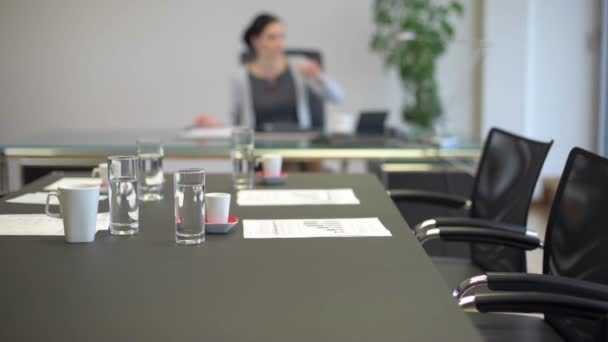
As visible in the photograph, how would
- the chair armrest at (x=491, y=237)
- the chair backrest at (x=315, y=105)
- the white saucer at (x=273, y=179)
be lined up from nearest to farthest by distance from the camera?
the chair armrest at (x=491, y=237) → the white saucer at (x=273, y=179) → the chair backrest at (x=315, y=105)

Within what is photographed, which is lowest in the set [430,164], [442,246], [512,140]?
[442,246]

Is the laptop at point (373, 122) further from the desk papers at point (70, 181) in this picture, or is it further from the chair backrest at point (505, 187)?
the desk papers at point (70, 181)

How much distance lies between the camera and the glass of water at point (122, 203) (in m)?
1.62

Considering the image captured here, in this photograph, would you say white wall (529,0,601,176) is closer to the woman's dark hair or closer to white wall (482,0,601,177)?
white wall (482,0,601,177)

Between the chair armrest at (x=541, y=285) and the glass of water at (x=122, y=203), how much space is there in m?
0.71

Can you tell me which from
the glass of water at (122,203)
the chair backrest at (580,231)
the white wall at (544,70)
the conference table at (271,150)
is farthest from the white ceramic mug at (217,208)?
the white wall at (544,70)

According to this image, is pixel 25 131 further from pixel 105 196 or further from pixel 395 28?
pixel 105 196

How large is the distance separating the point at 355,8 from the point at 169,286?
5.04 metres

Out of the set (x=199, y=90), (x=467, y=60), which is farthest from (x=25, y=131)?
(x=467, y=60)

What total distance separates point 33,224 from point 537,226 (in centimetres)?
396

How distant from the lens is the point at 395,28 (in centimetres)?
571

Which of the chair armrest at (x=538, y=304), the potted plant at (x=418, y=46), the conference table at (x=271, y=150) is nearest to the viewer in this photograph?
the chair armrest at (x=538, y=304)

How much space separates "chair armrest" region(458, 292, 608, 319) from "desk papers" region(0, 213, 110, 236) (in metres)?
0.84

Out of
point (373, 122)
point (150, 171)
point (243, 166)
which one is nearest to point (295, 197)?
point (243, 166)
